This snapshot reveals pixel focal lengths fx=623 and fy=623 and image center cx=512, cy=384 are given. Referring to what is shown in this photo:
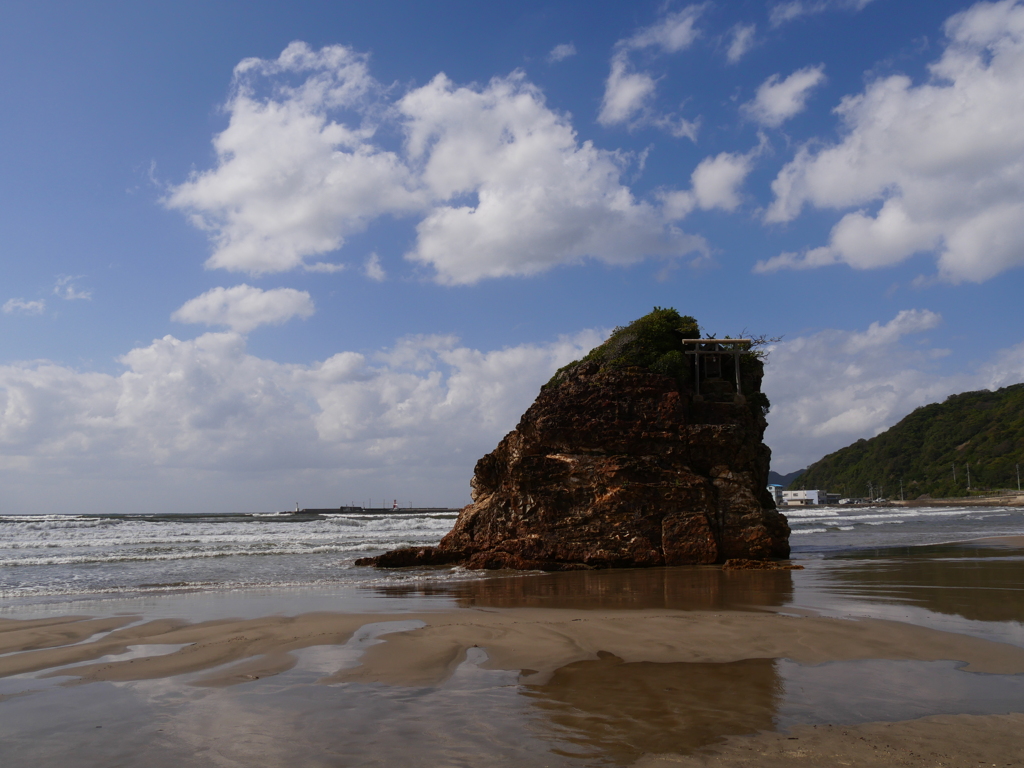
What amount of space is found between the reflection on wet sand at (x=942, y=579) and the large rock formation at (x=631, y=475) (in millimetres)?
3133

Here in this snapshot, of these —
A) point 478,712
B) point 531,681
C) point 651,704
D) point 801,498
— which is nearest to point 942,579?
point 651,704

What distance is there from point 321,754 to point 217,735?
103 centimetres

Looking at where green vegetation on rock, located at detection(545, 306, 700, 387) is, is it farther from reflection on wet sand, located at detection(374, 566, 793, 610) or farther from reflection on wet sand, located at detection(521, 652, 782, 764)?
reflection on wet sand, located at detection(521, 652, 782, 764)

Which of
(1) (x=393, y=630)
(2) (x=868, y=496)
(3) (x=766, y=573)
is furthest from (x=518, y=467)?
(2) (x=868, y=496)

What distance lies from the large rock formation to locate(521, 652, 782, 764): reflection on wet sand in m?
11.8

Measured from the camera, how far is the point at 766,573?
52.0 feet

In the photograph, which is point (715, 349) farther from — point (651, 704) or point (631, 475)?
point (651, 704)

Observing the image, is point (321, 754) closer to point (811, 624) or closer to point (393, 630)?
point (393, 630)

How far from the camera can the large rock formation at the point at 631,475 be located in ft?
61.1

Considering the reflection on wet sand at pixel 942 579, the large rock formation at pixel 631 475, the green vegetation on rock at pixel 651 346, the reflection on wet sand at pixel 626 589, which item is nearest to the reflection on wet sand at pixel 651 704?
the reflection on wet sand at pixel 626 589

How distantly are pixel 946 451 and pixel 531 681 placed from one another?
155 meters

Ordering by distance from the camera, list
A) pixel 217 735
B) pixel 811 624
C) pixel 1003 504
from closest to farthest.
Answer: pixel 217 735 < pixel 811 624 < pixel 1003 504

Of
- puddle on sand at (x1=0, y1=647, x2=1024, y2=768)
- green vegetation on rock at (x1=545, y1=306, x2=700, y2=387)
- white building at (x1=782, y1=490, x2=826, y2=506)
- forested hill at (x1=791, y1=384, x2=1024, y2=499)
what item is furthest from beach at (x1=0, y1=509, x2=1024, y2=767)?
forested hill at (x1=791, y1=384, x2=1024, y2=499)

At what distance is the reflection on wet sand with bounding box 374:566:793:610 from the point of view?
11570 mm
